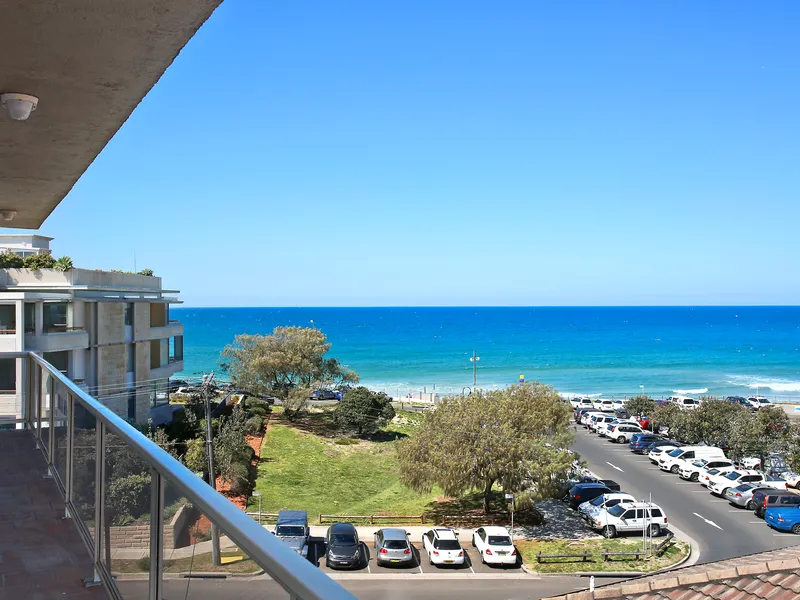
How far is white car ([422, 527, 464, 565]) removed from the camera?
1870 cm

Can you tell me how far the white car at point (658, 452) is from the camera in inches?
1278

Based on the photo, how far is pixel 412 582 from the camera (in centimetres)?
1766

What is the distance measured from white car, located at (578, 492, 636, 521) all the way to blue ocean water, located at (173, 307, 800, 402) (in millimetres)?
42521

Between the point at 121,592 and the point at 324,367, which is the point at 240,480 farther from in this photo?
the point at 121,592

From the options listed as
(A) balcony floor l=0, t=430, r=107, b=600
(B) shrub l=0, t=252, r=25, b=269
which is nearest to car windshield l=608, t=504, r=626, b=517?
(A) balcony floor l=0, t=430, r=107, b=600

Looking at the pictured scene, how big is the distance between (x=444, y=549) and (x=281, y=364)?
957 inches

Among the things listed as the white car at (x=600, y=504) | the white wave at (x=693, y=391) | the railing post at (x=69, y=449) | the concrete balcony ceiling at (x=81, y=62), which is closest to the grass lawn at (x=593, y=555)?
the white car at (x=600, y=504)

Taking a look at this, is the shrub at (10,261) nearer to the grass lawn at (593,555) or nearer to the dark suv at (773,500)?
the grass lawn at (593,555)

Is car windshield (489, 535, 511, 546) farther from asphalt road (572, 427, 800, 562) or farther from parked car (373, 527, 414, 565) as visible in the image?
asphalt road (572, 427, 800, 562)

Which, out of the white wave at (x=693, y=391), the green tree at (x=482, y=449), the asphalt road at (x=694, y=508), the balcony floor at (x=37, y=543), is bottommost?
the white wave at (x=693, y=391)

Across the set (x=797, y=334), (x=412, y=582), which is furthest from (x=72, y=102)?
(x=797, y=334)

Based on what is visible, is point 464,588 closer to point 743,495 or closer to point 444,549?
point 444,549

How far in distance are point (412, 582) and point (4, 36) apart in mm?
17200

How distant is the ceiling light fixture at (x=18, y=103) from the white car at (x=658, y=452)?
32.9 m
